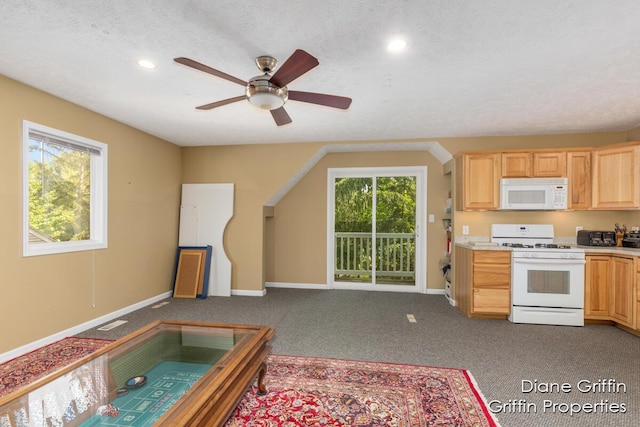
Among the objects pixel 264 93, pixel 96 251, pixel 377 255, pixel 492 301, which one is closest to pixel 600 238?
pixel 492 301

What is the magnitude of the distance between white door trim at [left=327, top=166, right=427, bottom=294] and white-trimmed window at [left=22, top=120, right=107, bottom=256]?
3.30 m

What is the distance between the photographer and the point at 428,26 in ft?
6.33

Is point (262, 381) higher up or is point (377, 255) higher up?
point (377, 255)

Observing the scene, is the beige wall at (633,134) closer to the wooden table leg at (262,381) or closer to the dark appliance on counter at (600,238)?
the dark appliance on counter at (600,238)

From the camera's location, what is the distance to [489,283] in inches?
151

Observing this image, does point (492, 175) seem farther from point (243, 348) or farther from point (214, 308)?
point (214, 308)

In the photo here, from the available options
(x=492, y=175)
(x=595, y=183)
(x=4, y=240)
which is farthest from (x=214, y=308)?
(x=595, y=183)

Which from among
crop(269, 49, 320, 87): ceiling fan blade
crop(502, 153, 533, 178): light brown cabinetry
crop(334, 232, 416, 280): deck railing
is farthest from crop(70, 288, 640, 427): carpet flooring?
crop(269, 49, 320, 87): ceiling fan blade

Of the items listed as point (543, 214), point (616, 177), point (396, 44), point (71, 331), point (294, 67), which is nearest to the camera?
point (294, 67)

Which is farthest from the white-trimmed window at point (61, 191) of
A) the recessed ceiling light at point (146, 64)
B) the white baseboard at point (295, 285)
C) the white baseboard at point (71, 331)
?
the white baseboard at point (295, 285)

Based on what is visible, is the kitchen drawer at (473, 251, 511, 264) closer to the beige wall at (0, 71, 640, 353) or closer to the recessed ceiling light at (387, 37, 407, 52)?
the beige wall at (0, 71, 640, 353)

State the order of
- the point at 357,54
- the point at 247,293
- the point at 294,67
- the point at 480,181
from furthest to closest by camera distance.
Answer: the point at 247,293 < the point at 480,181 < the point at 357,54 < the point at 294,67

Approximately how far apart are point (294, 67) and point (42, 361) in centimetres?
322

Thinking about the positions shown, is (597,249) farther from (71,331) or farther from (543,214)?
(71,331)
